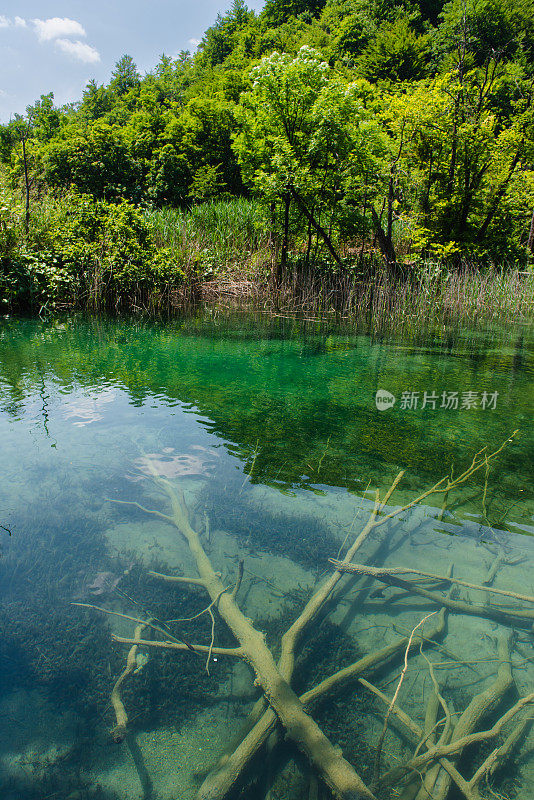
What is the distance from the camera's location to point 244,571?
1.84m

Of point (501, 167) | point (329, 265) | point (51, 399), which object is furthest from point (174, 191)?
point (51, 399)

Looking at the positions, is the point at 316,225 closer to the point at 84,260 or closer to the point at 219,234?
the point at 219,234

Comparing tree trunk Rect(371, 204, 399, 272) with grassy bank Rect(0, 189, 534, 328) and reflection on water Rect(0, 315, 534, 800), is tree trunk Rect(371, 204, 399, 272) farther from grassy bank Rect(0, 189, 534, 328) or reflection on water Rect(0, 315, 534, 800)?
reflection on water Rect(0, 315, 534, 800)

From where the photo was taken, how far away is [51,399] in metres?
3.93

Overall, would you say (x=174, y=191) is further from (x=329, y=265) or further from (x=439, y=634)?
(x=439, y=634)

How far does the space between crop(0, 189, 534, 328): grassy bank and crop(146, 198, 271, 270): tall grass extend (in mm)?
48

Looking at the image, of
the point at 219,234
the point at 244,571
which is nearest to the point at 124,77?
the point at 219,234

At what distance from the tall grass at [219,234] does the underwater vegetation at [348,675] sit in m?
10.6

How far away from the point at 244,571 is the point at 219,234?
1226 cm

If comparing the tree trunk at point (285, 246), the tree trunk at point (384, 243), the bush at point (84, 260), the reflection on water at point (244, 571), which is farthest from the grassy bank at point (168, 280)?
the reflection on water at point (244, 571)

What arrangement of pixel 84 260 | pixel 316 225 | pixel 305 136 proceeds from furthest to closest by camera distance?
1. pixel 316 225
2. pixel 305 136
3. pixel 84 260

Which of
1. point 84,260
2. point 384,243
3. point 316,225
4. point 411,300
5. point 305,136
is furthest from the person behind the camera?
point 384,243

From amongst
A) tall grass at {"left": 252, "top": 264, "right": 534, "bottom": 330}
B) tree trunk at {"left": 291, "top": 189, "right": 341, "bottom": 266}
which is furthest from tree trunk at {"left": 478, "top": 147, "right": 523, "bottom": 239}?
tree trunk at {"left": 291, "top": 189, "right": 341, "bottom": 266}

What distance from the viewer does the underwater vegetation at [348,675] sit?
1.15 m
